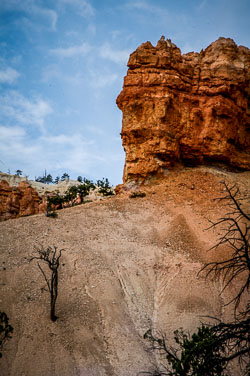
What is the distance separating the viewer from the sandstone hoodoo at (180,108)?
26.7 metres

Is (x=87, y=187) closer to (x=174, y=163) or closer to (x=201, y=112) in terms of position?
(x=174, y=163)

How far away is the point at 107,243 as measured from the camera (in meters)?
18.4

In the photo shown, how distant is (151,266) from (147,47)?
22.6 meters

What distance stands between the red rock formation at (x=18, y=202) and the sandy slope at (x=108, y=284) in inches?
357

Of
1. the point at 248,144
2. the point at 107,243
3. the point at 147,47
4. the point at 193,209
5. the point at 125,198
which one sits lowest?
the point at 107,243

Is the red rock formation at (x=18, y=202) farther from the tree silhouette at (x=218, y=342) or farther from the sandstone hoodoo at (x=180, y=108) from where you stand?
the tree silhouette at (x=218, y=342)

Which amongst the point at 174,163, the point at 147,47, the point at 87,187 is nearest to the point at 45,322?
the point at 174,163

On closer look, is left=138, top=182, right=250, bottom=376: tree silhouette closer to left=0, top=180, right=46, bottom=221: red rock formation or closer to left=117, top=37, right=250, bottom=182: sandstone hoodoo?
left=117, top=37, right=250, bottom=182: sandstone hoodoo

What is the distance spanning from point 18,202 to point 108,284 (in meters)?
18.7

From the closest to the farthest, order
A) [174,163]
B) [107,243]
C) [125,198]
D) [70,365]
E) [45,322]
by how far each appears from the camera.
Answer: [70,365] → [45,322] → [107,243] → [125,198] → [174,163]

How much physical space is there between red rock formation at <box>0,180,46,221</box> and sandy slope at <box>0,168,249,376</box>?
908cm

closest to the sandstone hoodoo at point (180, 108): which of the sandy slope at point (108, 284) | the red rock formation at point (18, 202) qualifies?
the sandy slope at point (108, 284)

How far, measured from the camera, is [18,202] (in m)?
30.2

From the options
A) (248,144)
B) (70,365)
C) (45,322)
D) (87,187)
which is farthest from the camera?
(87,187)
